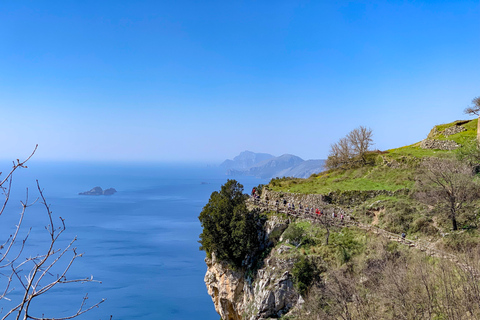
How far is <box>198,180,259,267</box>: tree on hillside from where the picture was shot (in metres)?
25.7

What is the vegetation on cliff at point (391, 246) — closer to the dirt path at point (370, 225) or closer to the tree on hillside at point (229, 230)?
the dirt path at point (370, 225)

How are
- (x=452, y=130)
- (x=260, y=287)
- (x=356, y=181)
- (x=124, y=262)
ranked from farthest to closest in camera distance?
(x=124, y=262) → (x=452, y=130) → (x=356, y=181) → (x=260, y=287)

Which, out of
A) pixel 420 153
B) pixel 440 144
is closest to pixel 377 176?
pixel 420 153

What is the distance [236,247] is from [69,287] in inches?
1528

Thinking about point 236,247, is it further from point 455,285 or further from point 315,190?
point 455,285

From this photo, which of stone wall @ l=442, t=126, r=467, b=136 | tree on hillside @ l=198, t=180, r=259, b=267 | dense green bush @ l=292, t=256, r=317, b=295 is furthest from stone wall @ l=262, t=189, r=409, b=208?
stone wall @ l=442, t=126, r=467, b=136

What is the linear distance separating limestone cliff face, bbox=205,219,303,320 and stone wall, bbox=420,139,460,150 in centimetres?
2028

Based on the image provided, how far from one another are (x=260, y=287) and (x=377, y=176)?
15.9 meters

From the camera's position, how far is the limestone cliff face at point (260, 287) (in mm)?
22266

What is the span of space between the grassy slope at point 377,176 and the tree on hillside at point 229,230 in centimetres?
659

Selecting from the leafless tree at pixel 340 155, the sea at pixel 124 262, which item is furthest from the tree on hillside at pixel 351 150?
the sea at pixel 124 262

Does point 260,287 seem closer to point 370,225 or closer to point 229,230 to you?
point 229,230

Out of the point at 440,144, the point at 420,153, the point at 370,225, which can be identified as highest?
the point at 440,144

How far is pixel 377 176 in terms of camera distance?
3234 cm
